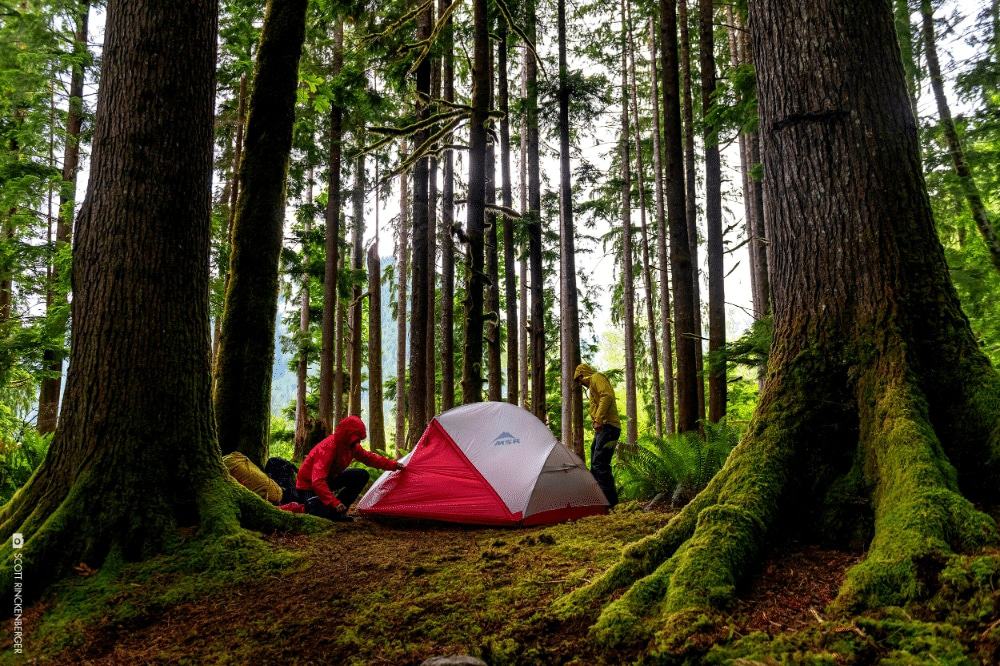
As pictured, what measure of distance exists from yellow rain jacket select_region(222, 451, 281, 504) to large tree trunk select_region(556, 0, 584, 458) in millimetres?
7855

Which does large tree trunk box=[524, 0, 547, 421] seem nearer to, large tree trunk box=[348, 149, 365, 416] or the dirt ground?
large tree trunk box=[348, 149, 365, 416]

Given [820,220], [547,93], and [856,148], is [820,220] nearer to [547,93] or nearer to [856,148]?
[856,148]

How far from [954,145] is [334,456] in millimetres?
8170

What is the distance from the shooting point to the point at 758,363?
6277 mm

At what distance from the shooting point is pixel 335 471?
263 inches

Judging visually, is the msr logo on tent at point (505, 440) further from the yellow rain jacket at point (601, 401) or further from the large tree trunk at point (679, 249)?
the large tree trunk at point (679, 249)

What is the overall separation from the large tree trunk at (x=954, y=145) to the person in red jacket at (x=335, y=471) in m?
7.45

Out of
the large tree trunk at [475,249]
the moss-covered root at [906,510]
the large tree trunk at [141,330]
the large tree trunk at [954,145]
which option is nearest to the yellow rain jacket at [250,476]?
the large tree trunk at [141,330]

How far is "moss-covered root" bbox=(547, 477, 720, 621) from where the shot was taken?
268 cm

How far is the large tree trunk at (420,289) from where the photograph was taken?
1251 cm

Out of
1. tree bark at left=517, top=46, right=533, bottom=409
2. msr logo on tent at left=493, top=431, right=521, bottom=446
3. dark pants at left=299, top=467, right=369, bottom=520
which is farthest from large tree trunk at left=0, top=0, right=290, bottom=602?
tree bark at left=517, top=46, right=533, bottom=409

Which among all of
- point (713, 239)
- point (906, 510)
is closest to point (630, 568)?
Answer: point (906, 510)

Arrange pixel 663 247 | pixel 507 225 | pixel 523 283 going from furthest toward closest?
1. pixel 523 283
2. pixel 663 247
3. pixel 507 225

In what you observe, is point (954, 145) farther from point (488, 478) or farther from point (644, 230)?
point (644, 230)
